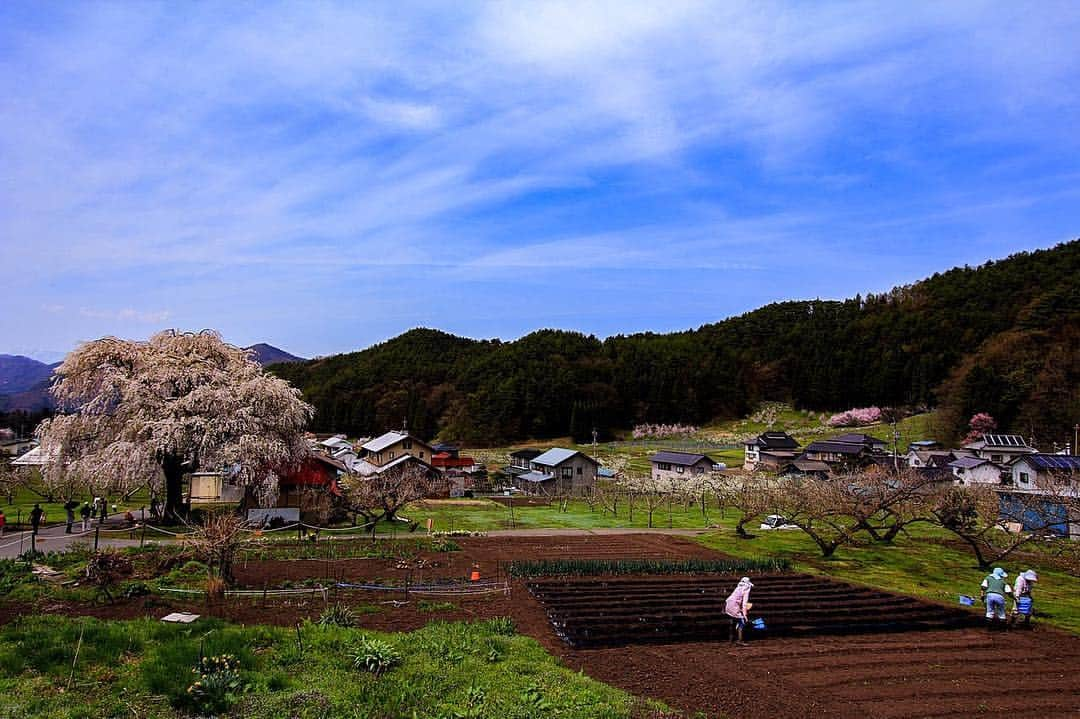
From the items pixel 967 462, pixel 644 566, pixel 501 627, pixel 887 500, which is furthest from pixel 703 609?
pixel 967 462

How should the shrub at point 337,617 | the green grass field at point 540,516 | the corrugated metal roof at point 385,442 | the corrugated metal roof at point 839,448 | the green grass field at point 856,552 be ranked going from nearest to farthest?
the shrub at point 337,617, the green grass field at point 856,552, the green grass field at point 540,516, the corrugated metal roof at point 385,442, the corrugated metal roof at point 839,448

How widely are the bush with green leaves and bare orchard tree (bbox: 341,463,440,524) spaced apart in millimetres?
16657

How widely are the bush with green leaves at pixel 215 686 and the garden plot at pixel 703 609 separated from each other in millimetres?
5796

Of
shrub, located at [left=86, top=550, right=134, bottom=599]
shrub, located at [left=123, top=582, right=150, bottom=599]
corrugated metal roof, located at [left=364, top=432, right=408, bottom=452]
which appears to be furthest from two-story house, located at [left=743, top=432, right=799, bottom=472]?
shrub, located at [left=123, top=582, right=150, bottom=599]

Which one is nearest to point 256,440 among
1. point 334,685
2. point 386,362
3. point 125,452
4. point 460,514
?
point 125,452

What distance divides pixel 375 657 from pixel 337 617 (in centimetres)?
304

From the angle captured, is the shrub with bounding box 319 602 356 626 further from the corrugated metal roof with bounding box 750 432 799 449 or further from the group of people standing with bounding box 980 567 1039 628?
the corrugated metal roof with bounding box 750 432 799 449

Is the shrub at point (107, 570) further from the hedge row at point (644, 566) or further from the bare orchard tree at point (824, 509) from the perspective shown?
the bare orchard tree at point (824, 509)

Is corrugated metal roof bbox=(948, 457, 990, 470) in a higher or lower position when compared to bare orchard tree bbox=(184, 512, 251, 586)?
lower

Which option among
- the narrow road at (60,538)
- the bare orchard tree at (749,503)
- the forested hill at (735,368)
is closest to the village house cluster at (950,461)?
the bare orchard tree at (749,503)

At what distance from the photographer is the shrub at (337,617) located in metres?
12.3

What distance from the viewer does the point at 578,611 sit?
48.2ft

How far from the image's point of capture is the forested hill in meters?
85.9

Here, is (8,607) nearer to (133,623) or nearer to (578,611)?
(133,623)
